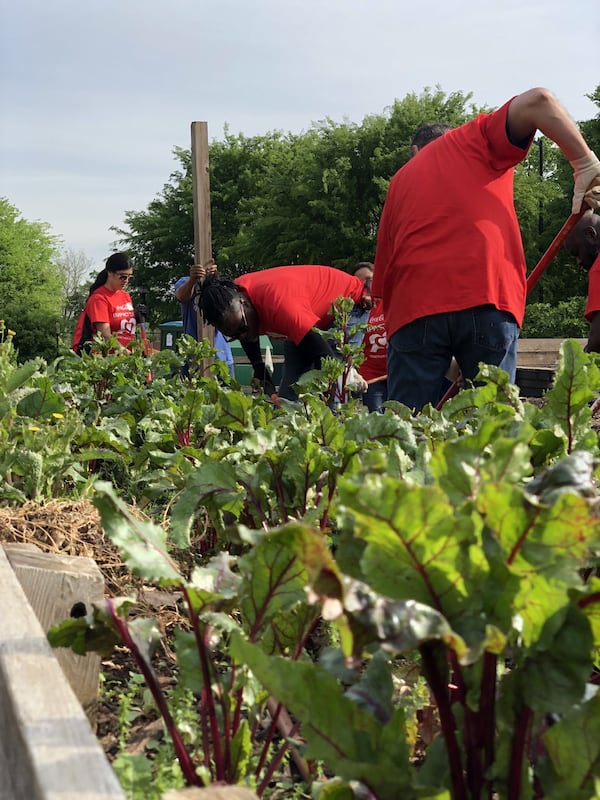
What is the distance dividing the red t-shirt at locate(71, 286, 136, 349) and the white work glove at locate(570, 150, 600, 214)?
4982mm

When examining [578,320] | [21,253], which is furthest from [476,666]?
[21,253]

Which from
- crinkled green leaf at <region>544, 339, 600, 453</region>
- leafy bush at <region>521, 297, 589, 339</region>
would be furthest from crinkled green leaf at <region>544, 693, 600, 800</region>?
leafy bush at <region>521, 297, 589, 339</region>

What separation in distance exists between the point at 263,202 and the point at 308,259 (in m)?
4.46

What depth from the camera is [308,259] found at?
35.7 metres

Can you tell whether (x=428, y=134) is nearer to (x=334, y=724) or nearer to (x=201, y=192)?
(x=201, y=192)

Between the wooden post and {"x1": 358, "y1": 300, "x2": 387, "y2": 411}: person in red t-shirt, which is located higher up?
the wooden post

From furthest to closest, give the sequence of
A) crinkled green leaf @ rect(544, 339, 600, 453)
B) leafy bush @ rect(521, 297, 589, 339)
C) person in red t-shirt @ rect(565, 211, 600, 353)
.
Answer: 1. leafy bush @ rect(521, 297, 589, 339)
2. person in red t-shirt @ rect(565, 211, 600, 353)
3. crinkled green leaf @ rect(544, 339, 600, 453)

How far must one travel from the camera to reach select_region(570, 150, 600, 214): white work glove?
12.1ft

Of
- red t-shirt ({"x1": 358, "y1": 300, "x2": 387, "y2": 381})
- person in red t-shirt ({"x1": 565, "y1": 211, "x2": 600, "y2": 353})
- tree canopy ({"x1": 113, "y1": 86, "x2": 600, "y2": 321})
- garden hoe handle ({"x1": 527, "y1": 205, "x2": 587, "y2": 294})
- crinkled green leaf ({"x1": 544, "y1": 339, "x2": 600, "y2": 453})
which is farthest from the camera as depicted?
tree canopy ({"x1": 113, "y1": 86, "x2": 600, "y2": 321})

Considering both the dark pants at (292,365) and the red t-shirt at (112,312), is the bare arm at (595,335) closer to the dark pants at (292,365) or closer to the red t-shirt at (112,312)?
the dark pants at (292,365)

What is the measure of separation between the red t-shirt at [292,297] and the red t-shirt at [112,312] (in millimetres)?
2733

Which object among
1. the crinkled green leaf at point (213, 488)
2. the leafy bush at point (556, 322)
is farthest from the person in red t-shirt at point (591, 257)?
the leafy bush at point (556, 322)

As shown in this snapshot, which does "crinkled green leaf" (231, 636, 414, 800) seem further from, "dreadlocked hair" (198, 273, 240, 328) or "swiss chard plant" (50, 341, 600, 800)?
"dreadlocked hair" (198, 273, 240, 328)

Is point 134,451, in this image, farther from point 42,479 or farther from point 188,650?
point 188,650
